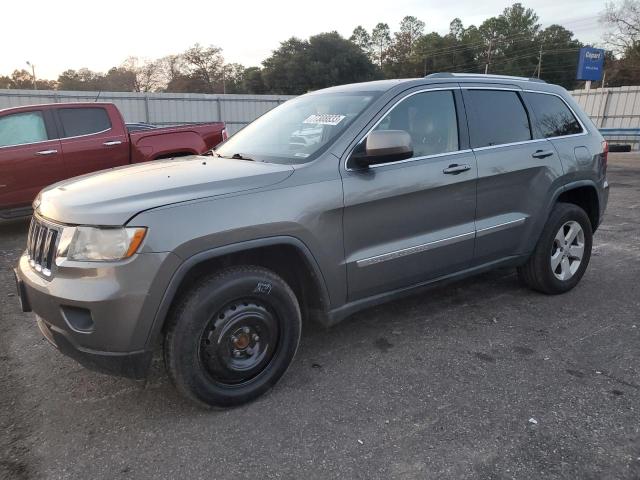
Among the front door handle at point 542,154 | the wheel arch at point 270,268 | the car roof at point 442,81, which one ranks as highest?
the car roof at point 442,81

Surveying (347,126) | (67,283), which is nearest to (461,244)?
(347,126)

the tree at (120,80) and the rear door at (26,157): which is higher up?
the tree at (120,80)

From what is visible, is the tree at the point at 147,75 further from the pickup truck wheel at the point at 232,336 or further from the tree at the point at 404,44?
the pickup truck wheel at the point at 232,336

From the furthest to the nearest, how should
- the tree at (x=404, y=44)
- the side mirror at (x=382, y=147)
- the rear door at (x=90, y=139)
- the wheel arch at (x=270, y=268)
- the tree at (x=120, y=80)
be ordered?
1. the tree at (x=404, y=44)
2. the tree at (x=120, y=80)
3. the rear door at (x=90, y=139)
4. the side mirror at (x=382, y=147)
5. the wheel arch at (x=270, y=268)

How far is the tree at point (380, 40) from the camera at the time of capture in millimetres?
92981

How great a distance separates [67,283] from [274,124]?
1948 mm

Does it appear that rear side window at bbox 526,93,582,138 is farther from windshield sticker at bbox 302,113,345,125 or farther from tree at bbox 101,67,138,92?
tree at bbox 101,67,138,92

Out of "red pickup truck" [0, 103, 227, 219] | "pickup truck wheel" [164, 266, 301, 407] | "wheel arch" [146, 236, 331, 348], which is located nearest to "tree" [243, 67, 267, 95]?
"red pickup truck" [0, 103, 227, 219]

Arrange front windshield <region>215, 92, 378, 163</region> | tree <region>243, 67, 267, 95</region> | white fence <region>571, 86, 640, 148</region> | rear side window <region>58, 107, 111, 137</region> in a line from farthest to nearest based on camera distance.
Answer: tree <region>243, 67, 267, 95</region> → white fence <region>571, 86, 640, 148</region> → rear side window <region>58, 107, 111, 137</region> → front windshield <region>215, 92, 378, 163</region>

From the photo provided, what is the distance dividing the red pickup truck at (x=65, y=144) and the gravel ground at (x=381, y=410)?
11.5 feet

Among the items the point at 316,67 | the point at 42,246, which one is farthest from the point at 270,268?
the point at 316,67

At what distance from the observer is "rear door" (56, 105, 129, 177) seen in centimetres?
736

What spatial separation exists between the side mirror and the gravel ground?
132cm

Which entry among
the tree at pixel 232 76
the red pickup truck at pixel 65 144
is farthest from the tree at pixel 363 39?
the red pickup truck at pixel 65 144
